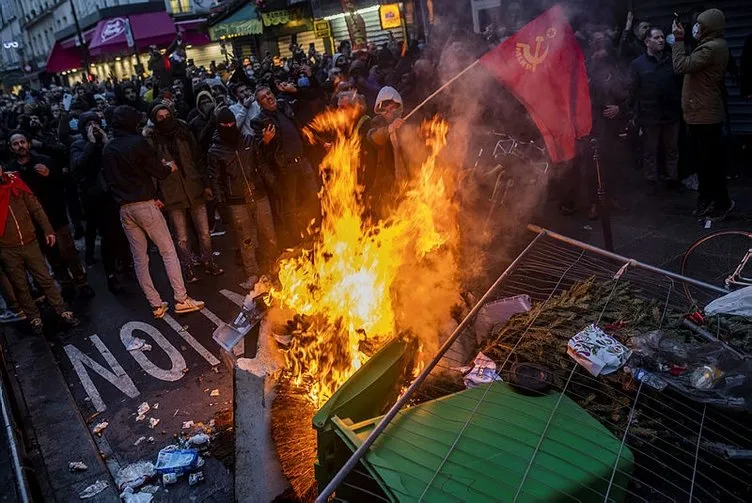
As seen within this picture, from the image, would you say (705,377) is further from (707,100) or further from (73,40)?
(73,40)

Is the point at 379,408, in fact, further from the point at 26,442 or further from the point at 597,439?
the point at 26,442

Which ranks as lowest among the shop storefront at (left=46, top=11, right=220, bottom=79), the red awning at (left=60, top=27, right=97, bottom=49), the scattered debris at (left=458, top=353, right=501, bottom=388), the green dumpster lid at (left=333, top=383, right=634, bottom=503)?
the scattered debris at (left=458, top=353, right=501, bottom=388)

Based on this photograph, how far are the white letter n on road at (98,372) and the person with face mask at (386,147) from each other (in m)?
3.50

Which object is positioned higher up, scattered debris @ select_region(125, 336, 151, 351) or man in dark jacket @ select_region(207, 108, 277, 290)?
man in dark jacket @ select_region(207, 108, 277, 290)

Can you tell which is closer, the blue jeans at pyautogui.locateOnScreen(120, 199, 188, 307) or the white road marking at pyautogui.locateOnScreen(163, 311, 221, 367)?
the white road marking at pyautogui.locateOnScreen(163, 311, 221, 367)

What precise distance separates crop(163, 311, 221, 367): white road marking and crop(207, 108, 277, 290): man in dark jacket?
3.59ft

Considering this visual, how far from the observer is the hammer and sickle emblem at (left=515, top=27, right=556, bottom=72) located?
562cm

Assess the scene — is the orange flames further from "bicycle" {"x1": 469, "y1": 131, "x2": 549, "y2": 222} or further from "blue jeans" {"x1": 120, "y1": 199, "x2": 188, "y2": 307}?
"blue jeans" {"x1": 120, "y1": 199, "x2": 188, "y2": 307}

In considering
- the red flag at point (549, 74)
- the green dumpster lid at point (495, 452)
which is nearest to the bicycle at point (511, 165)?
the red flag at point (549, 74)

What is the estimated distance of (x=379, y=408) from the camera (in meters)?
3.58

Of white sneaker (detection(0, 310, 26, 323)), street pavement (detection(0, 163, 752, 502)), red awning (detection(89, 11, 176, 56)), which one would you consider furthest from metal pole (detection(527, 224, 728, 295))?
red awning (detection(89, 11, 176, 56))

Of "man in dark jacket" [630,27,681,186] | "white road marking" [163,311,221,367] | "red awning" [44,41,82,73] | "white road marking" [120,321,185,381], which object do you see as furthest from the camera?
"red awning" [44,41,82,73]

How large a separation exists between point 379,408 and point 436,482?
3.13ft

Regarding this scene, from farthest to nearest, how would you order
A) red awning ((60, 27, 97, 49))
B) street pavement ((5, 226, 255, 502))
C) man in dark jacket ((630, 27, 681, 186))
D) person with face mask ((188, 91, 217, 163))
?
red awning ((60, 27, 97, 49)) → man in dark jacket ((630, 27, 681, 186)) → person with face mask ((188, 91, 217, 163)) → street pavement ((5, 226, 255, 502))
